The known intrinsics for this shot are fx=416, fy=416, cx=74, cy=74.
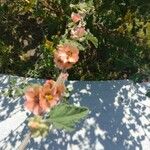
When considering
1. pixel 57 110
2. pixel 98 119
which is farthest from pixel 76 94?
pixel 57 110

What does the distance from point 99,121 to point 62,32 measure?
1176 millimetres

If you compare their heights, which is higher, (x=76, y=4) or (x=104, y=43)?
(x=76, y=4)

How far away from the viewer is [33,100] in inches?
58.6

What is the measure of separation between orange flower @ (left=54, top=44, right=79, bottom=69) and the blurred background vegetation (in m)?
2.63

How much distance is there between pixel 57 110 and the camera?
1468 mm

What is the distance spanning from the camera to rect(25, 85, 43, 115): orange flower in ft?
4.85

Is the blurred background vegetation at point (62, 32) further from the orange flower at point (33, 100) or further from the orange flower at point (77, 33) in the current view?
the orange flower at point (33, 100)

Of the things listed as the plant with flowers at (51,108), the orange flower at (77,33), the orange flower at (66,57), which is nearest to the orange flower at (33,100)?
the plant with flowers at (51,108)

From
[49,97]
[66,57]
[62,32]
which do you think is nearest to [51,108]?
[49,97]

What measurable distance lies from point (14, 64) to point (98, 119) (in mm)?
1232

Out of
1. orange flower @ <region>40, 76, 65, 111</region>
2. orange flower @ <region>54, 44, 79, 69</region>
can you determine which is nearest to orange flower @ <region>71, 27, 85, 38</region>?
orange flower @ <region>54, 44, 79, 69</region>

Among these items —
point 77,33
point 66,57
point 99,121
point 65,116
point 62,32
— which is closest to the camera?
point 65,116

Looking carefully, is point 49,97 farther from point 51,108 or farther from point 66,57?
point 66,57

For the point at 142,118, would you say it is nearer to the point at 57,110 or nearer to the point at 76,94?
the point at 76,94
